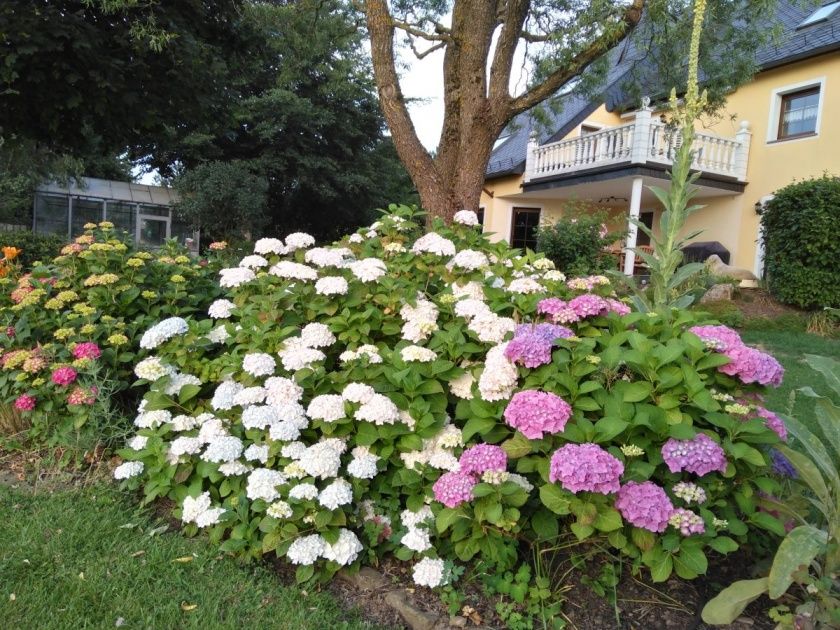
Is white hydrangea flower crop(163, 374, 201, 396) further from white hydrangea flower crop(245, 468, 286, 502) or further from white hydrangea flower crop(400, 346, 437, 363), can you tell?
white hydrangea flower crop(400, 346, 437, 363)

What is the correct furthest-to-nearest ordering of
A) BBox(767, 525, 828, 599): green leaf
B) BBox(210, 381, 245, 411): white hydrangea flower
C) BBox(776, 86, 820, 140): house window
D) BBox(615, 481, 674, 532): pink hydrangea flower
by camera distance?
BBox(776, 86, 820, 140): house window → BBox(210, 381, 245, 411): white hydrangea flower → BBox(615, 481, 674, 532): pink hydrangea flower → BBox(767, 525, 828, 599): green leaf

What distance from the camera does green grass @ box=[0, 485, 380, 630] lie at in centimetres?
170

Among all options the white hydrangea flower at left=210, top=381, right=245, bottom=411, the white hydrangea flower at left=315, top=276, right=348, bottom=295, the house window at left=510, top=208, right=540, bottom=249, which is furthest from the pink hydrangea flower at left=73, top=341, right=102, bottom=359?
the house window at left=510, top=208, right=540, bottom=249

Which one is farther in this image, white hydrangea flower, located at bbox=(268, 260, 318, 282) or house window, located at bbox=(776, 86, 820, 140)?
house window, located at bbox=(776, 86, 820, 140)

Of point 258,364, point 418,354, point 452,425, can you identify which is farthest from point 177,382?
point 452,425

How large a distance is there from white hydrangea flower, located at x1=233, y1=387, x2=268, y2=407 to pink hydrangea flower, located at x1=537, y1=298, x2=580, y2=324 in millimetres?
1188

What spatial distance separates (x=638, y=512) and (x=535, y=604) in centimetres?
49

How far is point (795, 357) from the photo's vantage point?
5.90 metres

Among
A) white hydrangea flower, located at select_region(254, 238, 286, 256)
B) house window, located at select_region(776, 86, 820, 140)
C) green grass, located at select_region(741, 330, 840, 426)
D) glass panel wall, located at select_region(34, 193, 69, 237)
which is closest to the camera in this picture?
white hydrangea flower, located at select_region(254, 238, 286, 256)

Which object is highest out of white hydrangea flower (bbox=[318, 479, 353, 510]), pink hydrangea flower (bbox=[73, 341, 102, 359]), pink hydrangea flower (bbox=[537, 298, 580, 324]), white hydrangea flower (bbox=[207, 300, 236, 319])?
pink hydrangea flower (bbox=[537, 298, 580, 324])

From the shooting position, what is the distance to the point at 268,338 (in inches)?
94.0

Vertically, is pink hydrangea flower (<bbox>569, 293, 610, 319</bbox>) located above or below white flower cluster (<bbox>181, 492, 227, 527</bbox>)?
above

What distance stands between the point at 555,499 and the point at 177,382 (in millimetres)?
1752

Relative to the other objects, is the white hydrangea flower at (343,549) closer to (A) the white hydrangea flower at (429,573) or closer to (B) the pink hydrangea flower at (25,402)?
(A) the white hydrangea flower at (429,573)
